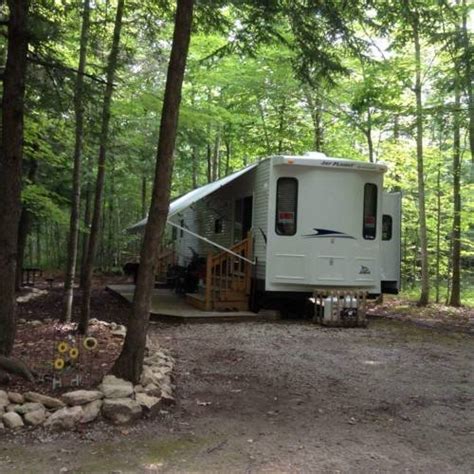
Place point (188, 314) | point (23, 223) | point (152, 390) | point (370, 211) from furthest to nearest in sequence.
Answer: point (23, 223)
point (370, 211)
point (188, 314)
point (152, 390)

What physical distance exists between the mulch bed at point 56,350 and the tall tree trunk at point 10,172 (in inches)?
20.3

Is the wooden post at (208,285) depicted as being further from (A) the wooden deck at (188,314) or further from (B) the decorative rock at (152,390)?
(B) the decorative rock at (152,390)

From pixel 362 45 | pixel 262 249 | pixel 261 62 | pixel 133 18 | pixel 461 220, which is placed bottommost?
pixel 262 249

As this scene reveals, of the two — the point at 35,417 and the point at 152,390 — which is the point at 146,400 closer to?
the point at 152,390

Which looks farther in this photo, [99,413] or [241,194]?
[241,194]

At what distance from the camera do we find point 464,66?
8.48 m

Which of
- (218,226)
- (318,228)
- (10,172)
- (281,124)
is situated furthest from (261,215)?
(281,124)

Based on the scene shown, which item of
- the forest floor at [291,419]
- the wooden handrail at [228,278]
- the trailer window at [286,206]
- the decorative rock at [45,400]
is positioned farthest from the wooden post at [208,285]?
the decorative rock at [45,400]

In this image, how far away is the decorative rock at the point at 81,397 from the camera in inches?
169

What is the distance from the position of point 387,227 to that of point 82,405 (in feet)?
29.0

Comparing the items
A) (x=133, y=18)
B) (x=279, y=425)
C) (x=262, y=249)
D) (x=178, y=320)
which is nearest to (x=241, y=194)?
(x=262, y=249)

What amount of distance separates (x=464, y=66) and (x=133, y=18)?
5.06 meters

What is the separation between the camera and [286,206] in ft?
33.3

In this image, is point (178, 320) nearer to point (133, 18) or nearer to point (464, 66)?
point (133, 18)
